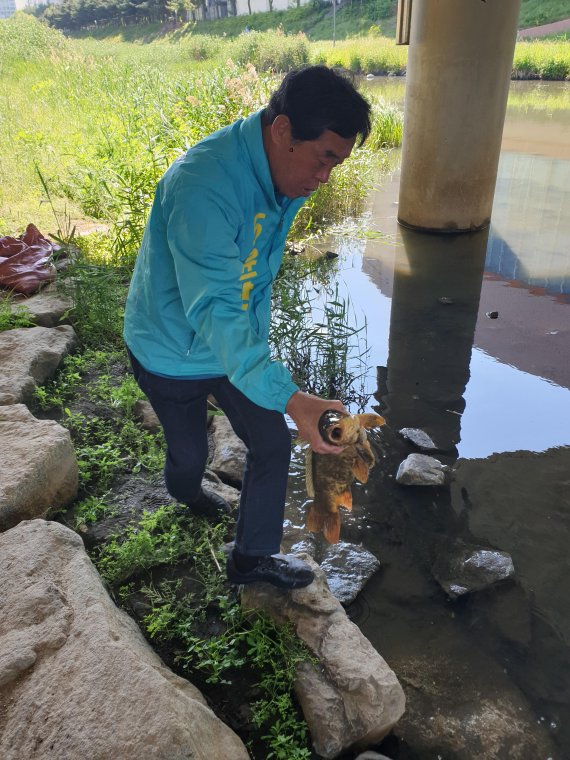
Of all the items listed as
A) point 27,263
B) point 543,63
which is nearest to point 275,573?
Answer: point 27,263

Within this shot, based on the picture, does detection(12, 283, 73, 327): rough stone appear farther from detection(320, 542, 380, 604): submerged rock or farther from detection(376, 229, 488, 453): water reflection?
detection(320, 542, 380, 604): submerged rock

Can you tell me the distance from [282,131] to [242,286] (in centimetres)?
45

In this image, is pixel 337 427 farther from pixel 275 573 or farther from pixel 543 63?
pixel 543 63

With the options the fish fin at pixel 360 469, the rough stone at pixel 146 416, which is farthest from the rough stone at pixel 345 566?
the rough stone at pixel 146 416

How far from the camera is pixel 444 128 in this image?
6.53 metres

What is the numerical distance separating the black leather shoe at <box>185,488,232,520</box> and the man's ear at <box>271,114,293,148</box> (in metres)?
1.57

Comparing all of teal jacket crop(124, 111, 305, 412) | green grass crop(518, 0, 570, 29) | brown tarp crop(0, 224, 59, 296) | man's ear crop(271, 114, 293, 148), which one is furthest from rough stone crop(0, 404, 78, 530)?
green grass crop(518, 0, 570, 29)

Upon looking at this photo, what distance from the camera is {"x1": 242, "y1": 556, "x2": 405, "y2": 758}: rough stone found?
1882 mm

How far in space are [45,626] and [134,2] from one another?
4956cm

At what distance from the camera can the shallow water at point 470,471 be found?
2209 millimetres

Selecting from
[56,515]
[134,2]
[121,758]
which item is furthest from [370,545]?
[134,2]

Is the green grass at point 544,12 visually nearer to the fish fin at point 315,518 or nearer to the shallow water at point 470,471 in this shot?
the shallow water at point 470,471

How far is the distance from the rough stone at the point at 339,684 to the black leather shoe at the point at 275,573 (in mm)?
71

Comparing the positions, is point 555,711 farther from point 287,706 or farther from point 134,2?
point 134,2
